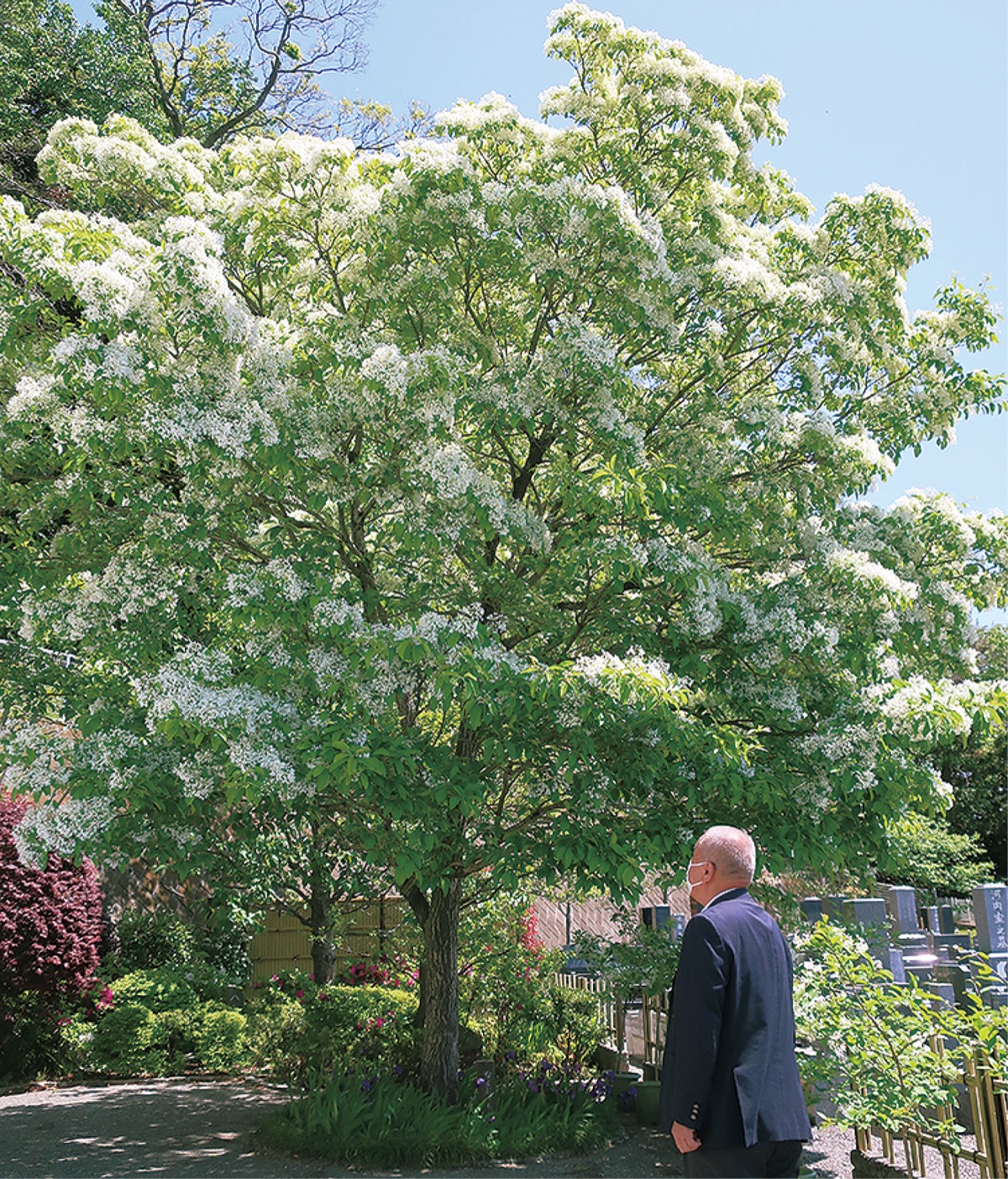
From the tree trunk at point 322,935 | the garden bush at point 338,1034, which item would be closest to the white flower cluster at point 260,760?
the garden bush at point 338,1034

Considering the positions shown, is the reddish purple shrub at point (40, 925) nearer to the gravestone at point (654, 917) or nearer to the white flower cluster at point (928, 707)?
the gravestone at point (654, 917)

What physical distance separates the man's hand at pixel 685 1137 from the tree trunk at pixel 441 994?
17.1ft

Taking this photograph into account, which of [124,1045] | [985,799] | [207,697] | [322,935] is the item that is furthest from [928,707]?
[985,799]

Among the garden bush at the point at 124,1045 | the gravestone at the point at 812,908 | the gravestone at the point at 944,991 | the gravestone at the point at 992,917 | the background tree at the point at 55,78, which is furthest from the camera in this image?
the background tree at the point at 55,78

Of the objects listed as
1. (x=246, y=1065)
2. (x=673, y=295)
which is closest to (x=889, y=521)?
(x=673, y=295)

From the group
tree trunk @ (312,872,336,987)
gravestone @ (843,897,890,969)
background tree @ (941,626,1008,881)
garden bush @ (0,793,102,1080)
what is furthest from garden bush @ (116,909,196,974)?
background tree @ (941,626,1008,881)

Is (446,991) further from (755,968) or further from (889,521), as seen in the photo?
(755,968)

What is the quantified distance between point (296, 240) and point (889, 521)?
4.84 m

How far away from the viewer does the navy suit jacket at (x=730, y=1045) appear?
11.7 feet

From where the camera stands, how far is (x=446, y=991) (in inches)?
352

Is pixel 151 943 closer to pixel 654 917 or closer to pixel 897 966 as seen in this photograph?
pixel 654 917

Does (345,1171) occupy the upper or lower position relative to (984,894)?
lower

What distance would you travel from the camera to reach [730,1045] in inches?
143

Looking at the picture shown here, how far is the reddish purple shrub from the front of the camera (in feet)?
35.9
